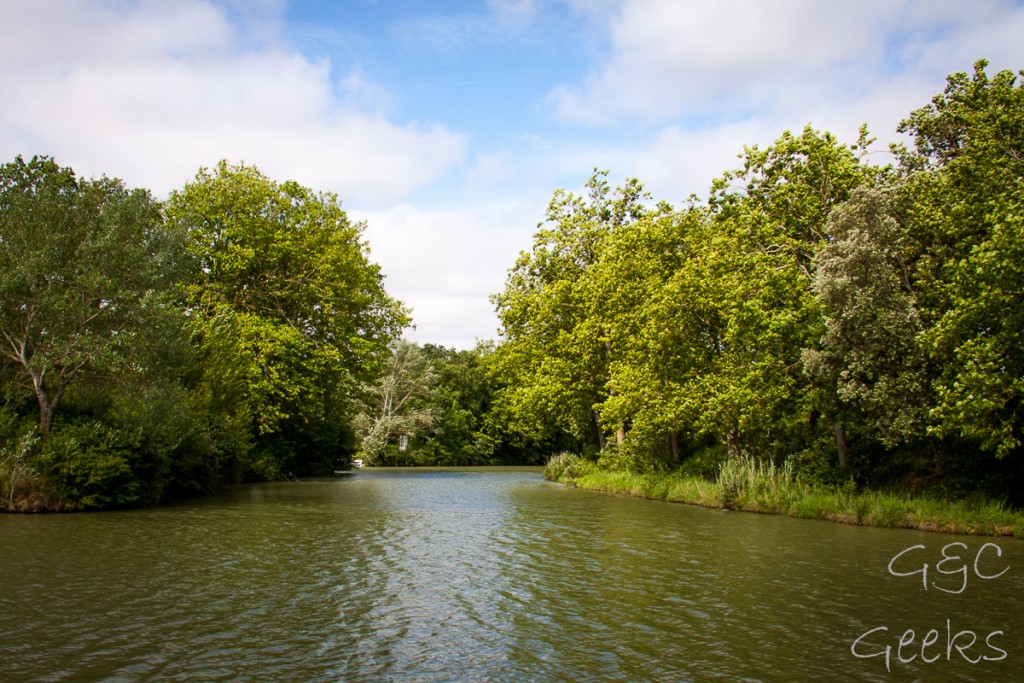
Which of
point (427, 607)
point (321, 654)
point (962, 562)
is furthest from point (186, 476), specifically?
point (962, 562)

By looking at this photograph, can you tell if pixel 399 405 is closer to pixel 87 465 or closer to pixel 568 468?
pixel 568 468

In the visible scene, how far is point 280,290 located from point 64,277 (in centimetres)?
2166

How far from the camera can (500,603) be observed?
12.6 metres

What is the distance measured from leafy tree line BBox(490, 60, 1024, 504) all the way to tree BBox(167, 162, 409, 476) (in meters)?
16.3

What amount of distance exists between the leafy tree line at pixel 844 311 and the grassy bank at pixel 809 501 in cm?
144

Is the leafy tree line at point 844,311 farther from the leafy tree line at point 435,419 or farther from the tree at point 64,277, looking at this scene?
the leafy tree line at point 435,419

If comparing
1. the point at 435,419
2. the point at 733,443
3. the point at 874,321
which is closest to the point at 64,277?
the point at 733,443

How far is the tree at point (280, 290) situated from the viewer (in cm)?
4391

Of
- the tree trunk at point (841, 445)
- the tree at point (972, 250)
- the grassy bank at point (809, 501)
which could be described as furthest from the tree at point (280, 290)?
the tree at point (972, 250)

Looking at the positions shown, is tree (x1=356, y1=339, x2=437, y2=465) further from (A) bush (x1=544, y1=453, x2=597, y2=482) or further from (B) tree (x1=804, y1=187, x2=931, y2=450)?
(B) tree (x1=804, y1=187, x2=931, y2=450)

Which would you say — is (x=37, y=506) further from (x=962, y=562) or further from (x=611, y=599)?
(x=962, y=562)

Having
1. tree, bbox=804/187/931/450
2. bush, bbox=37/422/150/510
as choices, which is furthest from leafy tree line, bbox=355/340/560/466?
tree, bbox=804/187/931/450

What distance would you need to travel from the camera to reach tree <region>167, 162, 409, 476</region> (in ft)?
144

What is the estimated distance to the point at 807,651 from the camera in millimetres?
9766
